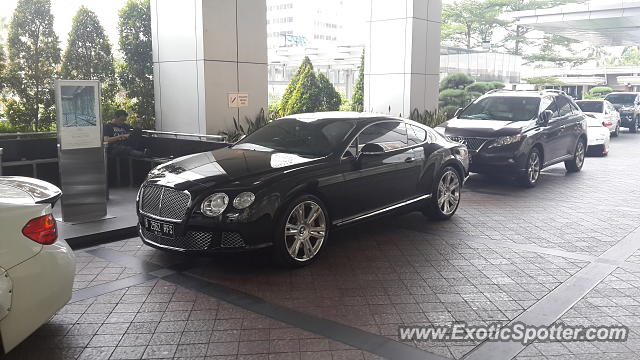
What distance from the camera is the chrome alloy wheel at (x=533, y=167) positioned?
11176 millimetres

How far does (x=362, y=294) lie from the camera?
540cm

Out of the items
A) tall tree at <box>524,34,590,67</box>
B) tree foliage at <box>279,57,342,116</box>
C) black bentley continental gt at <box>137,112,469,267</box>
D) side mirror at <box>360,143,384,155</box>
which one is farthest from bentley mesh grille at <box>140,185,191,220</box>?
tall tree at <box>524,34,590,67</box>

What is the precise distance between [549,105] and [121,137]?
880 cm

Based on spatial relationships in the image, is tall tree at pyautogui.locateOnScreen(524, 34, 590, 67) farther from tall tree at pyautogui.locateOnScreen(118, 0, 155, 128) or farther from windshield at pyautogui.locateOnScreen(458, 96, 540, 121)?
tall tree at pyautogui.locateOnScreen(118, 0, 155, 128)

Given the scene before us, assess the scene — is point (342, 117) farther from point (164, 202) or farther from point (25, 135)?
point (25, 135)

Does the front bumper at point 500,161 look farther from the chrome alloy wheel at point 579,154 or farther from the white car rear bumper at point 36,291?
the white car rear bumper at point 36,291

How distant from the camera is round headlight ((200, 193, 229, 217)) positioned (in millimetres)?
5703

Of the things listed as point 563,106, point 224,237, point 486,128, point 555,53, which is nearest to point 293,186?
point 224,237

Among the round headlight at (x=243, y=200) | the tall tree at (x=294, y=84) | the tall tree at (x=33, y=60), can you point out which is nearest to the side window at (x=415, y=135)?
the round headlight at (x=243, y=200)

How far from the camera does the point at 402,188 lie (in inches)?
295

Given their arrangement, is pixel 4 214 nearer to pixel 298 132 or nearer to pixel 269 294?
pixel 269 294

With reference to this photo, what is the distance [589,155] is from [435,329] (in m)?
14.4

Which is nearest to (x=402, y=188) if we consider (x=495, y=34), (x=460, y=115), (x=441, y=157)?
(x=441, y=157)

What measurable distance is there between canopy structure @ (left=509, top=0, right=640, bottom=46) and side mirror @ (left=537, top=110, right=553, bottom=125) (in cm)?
1318
